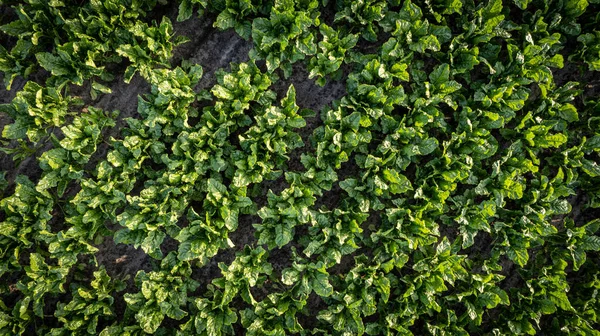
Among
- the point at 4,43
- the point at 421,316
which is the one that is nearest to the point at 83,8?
the point at 4,43

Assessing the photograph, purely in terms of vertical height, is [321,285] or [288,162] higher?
[288,162]

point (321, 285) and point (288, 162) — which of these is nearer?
point (321, 285)

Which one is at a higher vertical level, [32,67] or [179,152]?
[32,67]

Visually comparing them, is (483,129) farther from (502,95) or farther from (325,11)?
(325,11)

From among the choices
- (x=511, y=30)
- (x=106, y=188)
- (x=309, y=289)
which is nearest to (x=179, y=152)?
(x=106, y=188)

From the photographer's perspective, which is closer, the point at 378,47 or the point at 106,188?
the point at 106,188

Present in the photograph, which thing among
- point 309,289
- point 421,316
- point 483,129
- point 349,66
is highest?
point 349,66
